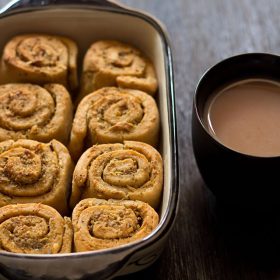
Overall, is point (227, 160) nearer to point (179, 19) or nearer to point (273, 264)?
point (273, 264)

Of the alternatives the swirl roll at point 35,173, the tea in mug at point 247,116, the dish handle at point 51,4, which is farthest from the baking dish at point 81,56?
the swirl roll at point 35,173

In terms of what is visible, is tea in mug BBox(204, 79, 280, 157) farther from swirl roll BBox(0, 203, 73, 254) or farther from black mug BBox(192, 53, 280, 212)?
swirl roll BBox(0, 203, 73, 254)

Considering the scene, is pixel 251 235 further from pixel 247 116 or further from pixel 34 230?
pixel 34 230

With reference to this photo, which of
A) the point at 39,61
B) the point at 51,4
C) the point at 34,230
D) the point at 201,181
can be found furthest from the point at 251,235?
the point at 51,4

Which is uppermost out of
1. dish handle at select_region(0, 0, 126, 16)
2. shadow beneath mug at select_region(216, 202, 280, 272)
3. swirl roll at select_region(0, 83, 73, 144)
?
dish handle at select_region(0, 0, 126, 16)

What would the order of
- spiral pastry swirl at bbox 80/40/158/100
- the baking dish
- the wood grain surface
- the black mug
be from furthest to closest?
spiral pastry swirl at bbox 80/40/158/100 < the wood grain surface < the black mug < the baking dish

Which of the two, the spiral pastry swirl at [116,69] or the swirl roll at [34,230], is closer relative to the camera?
the swirl roll at [34,230]

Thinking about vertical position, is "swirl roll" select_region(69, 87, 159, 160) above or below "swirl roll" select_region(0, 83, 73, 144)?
below

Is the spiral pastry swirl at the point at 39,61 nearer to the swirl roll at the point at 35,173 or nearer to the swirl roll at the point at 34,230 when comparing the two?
the swirl roll at the point at 35,173

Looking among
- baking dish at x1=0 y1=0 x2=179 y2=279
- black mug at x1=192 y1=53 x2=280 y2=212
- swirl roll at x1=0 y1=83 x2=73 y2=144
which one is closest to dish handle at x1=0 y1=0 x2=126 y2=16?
baking dish at x1=0 y1=0 x2=179 y2=279
